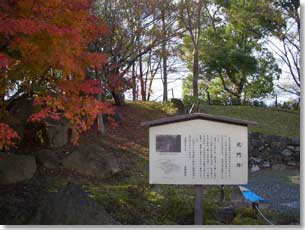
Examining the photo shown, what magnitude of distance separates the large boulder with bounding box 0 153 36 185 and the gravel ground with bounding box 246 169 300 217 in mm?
3085

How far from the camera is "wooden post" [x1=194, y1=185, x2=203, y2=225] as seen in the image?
4543 millimetres

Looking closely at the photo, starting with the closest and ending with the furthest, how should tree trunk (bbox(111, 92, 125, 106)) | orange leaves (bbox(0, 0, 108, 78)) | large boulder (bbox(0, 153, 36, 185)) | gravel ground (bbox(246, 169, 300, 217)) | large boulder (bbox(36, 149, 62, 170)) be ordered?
orange leaves (bbox(0, 0, 108, 78))
gravel ground (bbox(246, 169, 300, 217))
large boulder (bbox(0, 153, 36, 185))
large boulder (bbox(36, 149, 62, 170))
tree trunk (bbox(111, 92, 125, 106))

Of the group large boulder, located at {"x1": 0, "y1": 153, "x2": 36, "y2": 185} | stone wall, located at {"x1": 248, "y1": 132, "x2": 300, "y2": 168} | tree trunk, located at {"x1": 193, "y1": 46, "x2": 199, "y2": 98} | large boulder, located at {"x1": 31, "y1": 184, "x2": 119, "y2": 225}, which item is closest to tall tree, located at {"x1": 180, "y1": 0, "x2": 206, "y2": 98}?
tree trunk, located at {"x1": 193, "y1": 46, "x2": 199, "y2": 98}

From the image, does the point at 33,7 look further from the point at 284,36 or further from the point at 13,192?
the point at 284,36

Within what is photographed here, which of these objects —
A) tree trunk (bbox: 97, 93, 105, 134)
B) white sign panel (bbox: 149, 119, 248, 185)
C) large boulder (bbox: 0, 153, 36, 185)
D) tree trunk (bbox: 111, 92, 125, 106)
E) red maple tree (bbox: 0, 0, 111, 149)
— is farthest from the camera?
tree trunk (bbox: 111, 92, 125, 106)

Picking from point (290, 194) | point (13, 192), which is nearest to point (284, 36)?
point (290, 194)

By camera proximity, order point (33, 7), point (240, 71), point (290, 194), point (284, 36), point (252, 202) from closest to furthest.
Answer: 1. point (33, 7)
2. point (252, 202)
3. point (290, 194)
4. point (284, 36)
5. point (240, 71)

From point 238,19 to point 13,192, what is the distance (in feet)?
13.3

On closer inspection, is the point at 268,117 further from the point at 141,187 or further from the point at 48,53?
the point at 48,53

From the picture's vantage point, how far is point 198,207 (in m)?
4.55

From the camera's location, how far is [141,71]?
287 inches

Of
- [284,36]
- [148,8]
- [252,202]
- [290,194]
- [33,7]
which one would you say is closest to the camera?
[33,7]

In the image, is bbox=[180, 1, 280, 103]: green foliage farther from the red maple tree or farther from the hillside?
the red maple tree

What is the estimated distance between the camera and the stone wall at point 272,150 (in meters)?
6.11
